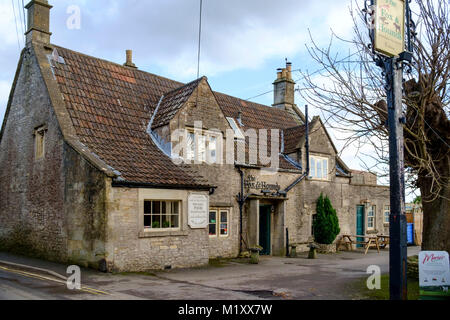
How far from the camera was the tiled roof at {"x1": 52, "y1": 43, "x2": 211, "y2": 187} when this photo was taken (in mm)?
14945

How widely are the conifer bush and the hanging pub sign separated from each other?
13.8 m

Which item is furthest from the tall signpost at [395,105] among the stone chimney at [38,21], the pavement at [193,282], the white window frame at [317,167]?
the stone chimney at [38,21]

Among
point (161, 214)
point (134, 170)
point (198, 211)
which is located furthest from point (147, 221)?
point (198, 211)

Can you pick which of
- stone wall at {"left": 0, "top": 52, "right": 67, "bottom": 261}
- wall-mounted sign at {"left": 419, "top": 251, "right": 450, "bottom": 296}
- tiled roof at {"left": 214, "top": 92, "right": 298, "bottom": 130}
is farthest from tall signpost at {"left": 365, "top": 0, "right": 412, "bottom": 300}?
tiled roof at {"left": 214, "top": 92, "right": 298, "bottom": 130}

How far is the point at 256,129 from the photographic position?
73.7 feet

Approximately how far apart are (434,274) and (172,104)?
40.3 feet

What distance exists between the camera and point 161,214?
15172 mm

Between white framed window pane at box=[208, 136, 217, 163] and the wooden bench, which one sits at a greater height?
white framed window pane at box=[208, 136, 217, 163]

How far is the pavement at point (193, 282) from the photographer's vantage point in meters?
10.0

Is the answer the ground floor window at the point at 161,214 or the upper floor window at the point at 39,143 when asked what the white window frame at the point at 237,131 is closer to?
the ground floor window at the point at 161,214

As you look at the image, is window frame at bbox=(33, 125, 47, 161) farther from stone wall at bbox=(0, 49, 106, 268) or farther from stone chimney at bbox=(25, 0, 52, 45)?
stone chimney at bbox=(25, 0, 52, 45)

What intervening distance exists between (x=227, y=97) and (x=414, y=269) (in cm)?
1417

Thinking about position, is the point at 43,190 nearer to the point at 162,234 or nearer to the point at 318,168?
the point at 162,234

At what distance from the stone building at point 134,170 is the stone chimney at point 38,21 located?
0.04m
